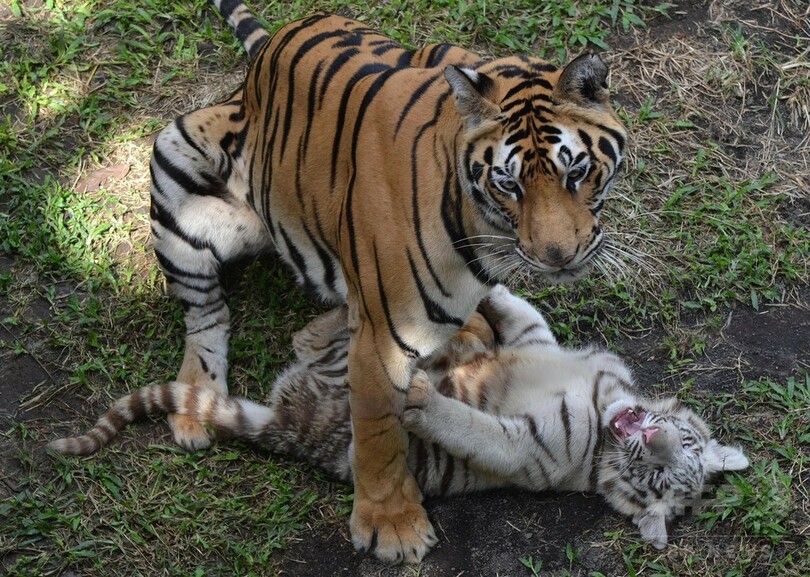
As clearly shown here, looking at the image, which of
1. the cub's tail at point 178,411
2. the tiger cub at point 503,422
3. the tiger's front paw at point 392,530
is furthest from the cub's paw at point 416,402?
the cub's tail at point 178,411

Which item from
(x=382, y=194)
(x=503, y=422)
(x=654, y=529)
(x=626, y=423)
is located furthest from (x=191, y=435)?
(x=654, y=529)

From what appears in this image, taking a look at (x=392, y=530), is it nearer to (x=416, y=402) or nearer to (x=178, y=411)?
(x=416, y=402)

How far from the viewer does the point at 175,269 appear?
442cm

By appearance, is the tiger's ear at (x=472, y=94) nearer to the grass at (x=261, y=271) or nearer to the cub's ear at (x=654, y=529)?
the grass at (x=261, y=271)

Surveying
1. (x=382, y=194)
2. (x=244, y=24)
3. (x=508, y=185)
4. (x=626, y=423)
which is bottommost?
(x=626, y=423)

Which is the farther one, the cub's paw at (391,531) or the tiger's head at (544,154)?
the cub's paw at (391,531)

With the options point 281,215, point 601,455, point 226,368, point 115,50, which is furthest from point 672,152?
point 115,50

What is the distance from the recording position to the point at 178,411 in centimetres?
420

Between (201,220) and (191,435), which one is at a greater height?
(201,220)

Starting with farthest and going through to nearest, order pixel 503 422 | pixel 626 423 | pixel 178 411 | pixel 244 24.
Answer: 1. pixel 244 24
2. pixel 178 411
3. pixel 626 423
4. pixel 503 422

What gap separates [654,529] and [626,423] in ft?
1.46

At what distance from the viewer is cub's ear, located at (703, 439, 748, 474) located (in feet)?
13.1

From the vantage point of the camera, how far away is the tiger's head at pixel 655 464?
3.91 m

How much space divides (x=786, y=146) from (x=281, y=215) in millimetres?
2642
